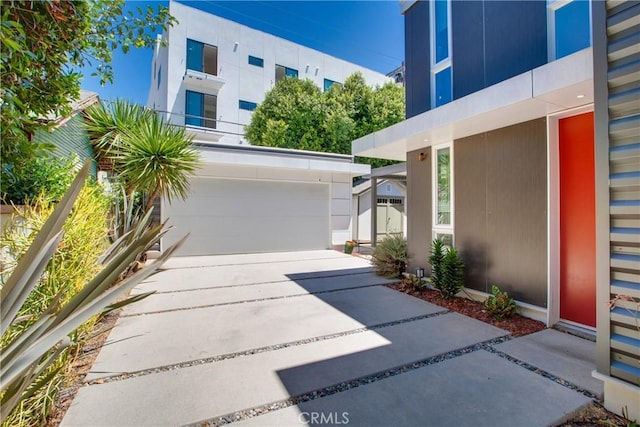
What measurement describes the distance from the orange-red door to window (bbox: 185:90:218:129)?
671 inches

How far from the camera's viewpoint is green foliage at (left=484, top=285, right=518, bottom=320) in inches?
180

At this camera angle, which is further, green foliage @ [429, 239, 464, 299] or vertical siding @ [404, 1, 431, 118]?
vertical siding @ [404, 1, 431, 118]

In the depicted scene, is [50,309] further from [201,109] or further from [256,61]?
[256,61]

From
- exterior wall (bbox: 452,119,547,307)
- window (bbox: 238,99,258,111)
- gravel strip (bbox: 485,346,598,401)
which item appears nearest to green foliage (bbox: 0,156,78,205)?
gravel strip (bbox: 485,346,598,401)

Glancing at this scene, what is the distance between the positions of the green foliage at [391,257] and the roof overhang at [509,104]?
2.39 m

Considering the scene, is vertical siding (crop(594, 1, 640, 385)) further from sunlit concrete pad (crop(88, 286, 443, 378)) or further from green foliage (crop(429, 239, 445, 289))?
green foliage (crop(429, 239, 445, 289))

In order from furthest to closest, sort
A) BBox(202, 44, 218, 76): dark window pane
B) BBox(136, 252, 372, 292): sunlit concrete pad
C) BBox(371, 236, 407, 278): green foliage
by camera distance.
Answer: BBox(202, 44, 218, 76): dark window pane
BBox(371, 236, 407, 278): green foliage
BBox(136, 252, 372, 292): sunlit concrete pad

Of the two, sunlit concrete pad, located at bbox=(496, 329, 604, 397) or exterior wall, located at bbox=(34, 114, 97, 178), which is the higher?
exterior wall, located at bbox=(34, 114, 97, 178)

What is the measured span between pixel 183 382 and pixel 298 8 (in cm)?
1757

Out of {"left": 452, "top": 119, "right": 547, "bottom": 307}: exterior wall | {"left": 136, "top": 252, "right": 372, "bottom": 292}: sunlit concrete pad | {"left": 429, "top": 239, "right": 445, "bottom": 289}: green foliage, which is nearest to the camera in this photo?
{"left": 452, "top": 119, "right": 547, "bottom": 307}: exterior wall

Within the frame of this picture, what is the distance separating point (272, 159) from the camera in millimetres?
10492

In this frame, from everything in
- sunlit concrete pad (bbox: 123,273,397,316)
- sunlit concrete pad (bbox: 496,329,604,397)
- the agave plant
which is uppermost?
the agave plant

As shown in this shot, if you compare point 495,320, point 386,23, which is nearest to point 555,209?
point 495,320

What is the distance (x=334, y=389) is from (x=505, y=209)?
13.0ft
